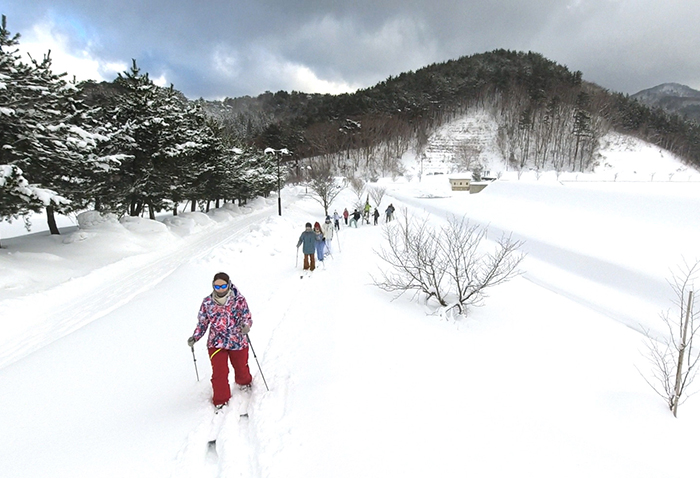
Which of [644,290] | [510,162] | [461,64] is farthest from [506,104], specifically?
[644,290]

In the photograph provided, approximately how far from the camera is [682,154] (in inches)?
2645

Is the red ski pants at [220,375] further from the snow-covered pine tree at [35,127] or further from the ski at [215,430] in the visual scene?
the snow-covered pine tree at [35,127]

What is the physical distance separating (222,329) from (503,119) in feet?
301

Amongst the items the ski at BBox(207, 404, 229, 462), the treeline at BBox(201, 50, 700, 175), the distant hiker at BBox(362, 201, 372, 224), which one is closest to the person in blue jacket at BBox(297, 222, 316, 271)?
the ski at BBox(207, 404, 229, 462)

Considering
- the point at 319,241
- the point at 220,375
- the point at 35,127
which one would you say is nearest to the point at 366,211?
the point at 319,241

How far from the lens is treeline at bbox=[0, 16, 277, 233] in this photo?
1012 centimetres

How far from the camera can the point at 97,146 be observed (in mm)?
14031

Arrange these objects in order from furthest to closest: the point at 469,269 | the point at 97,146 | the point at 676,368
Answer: the point at 97,146, the point at 469,269, the point at 676,368

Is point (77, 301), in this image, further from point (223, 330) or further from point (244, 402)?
point (244, 402)

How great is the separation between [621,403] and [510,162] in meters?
73.6

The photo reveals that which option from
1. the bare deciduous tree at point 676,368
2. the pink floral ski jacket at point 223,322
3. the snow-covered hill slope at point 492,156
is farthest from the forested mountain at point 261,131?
the bare deciduous tree at point 676,368

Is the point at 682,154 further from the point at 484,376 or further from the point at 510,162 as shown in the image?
the point at 484,376

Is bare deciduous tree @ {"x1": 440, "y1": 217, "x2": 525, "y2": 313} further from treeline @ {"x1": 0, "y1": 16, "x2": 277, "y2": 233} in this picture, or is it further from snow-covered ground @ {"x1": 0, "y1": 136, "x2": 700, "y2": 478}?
treeline @ {"x1": 0, "y1": 16, "x2": 277, "y2": 233}

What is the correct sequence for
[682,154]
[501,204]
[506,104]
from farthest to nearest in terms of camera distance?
[506,104]
[682,154]
[501,204]
